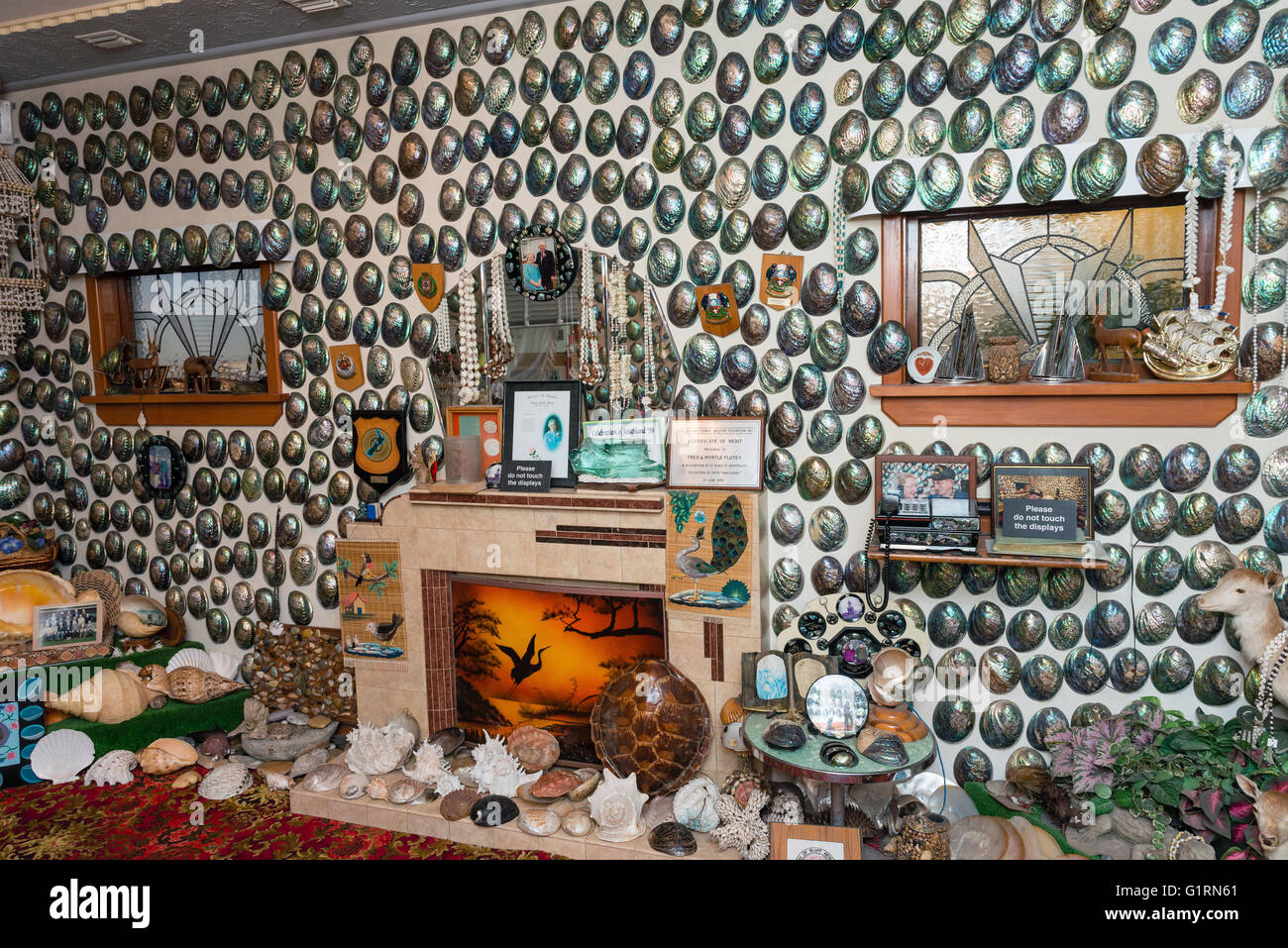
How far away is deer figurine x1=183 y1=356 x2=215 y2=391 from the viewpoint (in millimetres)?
4375

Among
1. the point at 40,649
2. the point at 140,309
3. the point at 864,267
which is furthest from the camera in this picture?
the point at 140,309

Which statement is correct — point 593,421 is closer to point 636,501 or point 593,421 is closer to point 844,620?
point 636,501

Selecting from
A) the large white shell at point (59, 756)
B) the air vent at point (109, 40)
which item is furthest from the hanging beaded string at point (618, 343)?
the large white shell at point (59, 756)

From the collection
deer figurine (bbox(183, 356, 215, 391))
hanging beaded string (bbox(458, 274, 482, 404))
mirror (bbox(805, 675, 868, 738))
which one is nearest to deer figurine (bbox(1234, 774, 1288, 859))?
mirror (bbox(805, 675, 868, 738))

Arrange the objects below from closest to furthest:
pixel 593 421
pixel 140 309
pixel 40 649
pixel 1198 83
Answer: pixel 1198 83, pixel 593 421, pixel 40 649, pixel 140 309

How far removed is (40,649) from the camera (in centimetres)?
420

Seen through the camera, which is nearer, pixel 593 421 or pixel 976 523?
pixel 976 523

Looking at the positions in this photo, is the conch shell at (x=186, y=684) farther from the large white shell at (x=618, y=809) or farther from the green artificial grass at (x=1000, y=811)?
the green artificial grass at (x=1000, y=811)

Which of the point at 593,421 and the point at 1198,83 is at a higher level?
the point at 1198,83

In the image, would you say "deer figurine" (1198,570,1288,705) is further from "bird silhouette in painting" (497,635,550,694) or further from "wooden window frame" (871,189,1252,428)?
"bird silhouette in painting" (497,635,550,694)

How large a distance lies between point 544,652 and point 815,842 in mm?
1461
